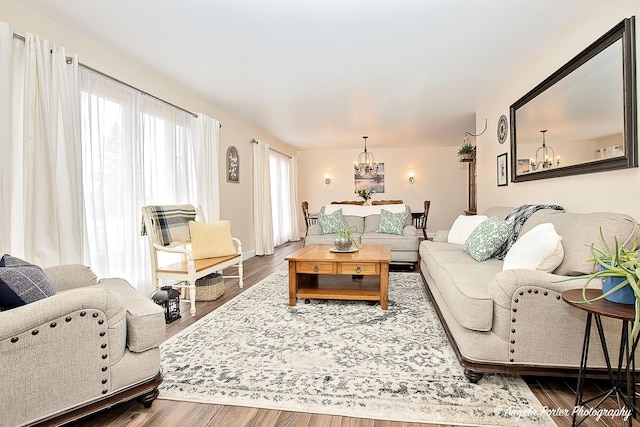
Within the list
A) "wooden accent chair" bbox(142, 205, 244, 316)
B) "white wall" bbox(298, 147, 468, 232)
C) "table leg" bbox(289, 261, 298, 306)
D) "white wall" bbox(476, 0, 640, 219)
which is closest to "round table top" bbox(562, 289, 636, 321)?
"white wall" bbox(476, 0, 640, 219)

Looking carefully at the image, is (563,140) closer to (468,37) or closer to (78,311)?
(468,37)

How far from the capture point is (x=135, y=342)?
5.14 feet

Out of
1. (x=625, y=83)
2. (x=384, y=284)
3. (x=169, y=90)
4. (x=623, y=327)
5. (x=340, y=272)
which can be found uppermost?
(x=169, y=90)

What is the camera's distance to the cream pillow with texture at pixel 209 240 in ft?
11.6

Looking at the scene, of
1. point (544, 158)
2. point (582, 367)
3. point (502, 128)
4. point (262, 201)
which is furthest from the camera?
point (262, 201)

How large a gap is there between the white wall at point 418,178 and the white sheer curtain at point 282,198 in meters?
1.22

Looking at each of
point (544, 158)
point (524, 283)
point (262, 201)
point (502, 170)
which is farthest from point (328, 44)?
point (262, 201)

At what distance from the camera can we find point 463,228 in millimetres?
3725

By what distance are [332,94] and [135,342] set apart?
3710 mm

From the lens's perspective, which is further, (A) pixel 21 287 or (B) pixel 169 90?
(B) pixel 169 90

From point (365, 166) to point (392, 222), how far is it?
408 centimetres

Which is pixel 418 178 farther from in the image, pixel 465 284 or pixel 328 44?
pixel 465 284

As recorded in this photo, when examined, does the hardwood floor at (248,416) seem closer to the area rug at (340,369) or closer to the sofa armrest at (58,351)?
the area rug at (340,369)

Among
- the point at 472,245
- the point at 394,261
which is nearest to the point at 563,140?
the point at 472,245
